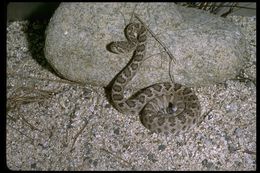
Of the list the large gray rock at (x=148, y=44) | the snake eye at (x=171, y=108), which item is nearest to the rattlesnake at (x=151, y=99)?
the snake eye at (x=171, y=108)

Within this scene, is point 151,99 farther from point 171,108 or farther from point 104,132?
point 104,132

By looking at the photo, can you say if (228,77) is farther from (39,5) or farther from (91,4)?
(39,5)

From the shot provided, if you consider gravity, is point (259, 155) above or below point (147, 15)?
below

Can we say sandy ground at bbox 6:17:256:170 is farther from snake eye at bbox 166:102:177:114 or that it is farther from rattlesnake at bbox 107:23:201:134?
snake eye at bbox 166:102:177:114

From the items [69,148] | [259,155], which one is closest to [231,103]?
[259,155]

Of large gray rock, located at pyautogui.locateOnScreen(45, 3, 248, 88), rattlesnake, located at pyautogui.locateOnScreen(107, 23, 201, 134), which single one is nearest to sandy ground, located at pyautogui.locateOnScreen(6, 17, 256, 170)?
rattlesnake, located at pyautogui.locateOnScreen(107, 23, 201, 134)

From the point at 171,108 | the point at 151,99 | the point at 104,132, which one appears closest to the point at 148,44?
the point at 151,99
